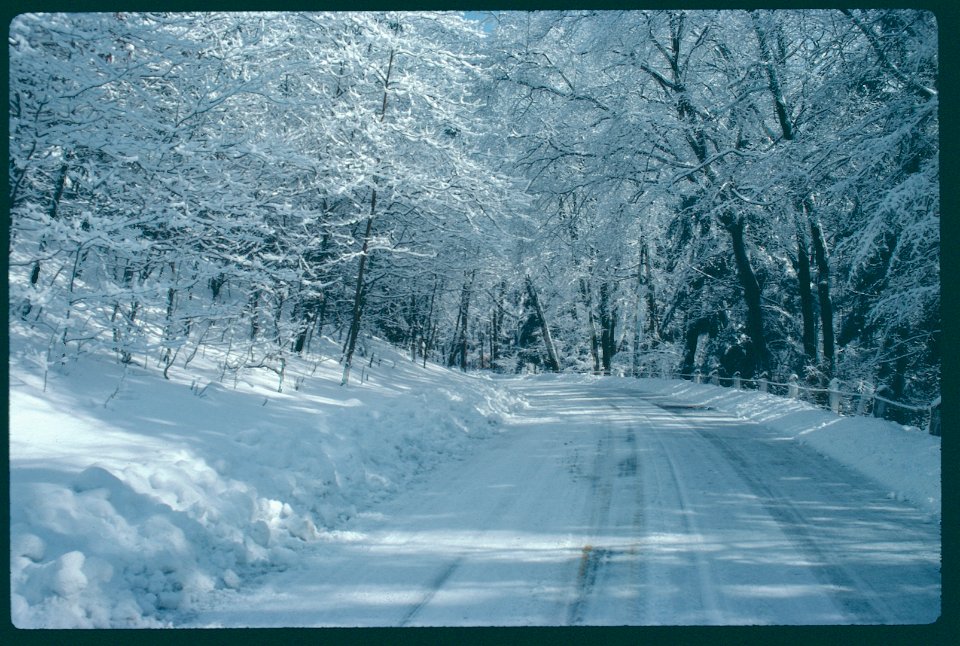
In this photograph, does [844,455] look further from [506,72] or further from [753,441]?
[506,72]

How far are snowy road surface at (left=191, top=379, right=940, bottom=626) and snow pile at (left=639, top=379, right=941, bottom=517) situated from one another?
0.31 meters

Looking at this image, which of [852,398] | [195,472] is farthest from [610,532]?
[852,398]

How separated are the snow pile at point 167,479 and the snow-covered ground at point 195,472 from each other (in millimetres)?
14

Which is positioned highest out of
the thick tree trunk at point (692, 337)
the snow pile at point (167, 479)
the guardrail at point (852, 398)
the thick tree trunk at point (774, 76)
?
the thick tree trunk at point (774, 76)

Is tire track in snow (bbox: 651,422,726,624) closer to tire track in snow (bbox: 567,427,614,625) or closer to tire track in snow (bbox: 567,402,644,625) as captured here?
tire track in snow (bbox: 567,402,644,625)

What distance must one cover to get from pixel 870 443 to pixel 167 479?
9257 mm

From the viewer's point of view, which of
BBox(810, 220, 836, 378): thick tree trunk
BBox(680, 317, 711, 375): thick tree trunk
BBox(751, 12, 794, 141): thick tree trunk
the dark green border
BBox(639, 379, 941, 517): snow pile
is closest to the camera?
the dark green border

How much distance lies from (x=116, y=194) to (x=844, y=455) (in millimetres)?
10916

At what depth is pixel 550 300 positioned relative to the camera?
4241cm

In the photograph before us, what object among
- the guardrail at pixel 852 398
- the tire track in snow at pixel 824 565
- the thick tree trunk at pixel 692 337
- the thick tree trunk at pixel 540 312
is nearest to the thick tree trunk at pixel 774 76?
the guardrail at pixel 852 398

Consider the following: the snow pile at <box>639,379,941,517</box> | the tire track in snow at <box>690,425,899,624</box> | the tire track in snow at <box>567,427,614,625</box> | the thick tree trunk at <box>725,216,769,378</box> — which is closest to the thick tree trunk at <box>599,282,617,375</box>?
the thick tree trunk at <box>725,216,769,378</box>

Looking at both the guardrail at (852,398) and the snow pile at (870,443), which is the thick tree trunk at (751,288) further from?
the snow pile at (870,443)

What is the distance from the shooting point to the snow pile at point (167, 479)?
3.89 m

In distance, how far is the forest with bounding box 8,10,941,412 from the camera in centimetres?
751
